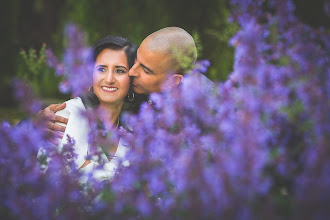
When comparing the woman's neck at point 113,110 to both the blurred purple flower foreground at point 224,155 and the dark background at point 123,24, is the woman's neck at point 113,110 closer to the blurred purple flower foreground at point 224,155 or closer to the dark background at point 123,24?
the blurred purple flower foreground at point 224,155

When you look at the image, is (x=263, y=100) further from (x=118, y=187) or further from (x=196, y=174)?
(x=118, y=187)

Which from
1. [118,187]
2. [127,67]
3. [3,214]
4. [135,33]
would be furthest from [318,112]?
[135,33]

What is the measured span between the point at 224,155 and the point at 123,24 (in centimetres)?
578

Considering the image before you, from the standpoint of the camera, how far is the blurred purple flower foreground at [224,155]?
128 cm

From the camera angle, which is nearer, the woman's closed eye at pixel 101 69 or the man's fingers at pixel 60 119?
the man's fingers at pixel 60 119

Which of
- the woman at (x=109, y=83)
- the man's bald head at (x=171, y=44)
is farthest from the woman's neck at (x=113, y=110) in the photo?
the man's bald head at (x=171, y=44)

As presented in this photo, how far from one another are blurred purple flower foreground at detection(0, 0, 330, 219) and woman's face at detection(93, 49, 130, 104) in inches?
40.3

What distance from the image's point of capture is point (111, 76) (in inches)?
113

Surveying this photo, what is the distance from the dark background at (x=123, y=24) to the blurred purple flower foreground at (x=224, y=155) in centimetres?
349

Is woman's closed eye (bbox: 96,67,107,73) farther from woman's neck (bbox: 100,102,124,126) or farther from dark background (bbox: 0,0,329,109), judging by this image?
dark background (bbox: 0,0,329,109)

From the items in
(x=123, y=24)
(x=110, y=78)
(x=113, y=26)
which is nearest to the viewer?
(x=110, y=78)

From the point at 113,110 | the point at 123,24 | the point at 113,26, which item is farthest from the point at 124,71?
the point at 113,26

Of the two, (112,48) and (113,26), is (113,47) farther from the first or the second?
(113,26)

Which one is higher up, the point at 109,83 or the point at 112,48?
the point at 112,48
